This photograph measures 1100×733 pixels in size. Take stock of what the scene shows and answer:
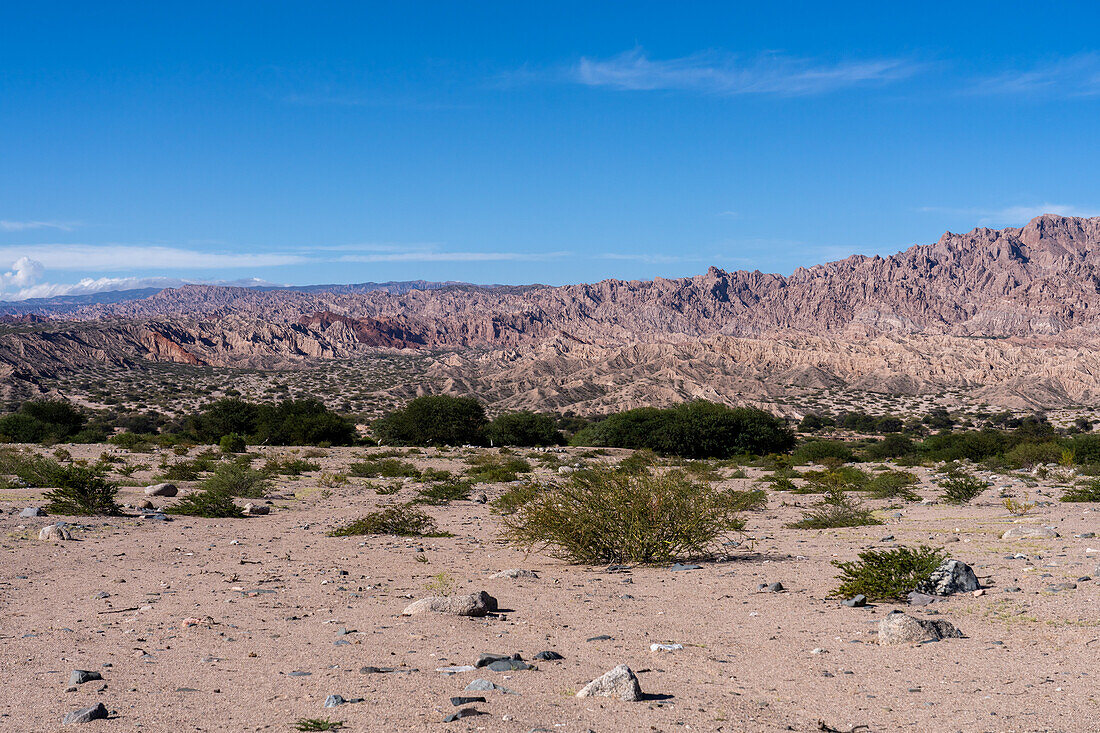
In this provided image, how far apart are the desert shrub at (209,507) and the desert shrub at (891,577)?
14031mm

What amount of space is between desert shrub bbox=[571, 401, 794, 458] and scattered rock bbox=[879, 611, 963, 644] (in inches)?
1331

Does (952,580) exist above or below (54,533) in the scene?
above

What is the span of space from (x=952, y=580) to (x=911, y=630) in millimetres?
2146

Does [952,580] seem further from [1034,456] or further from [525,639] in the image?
[1034,456]

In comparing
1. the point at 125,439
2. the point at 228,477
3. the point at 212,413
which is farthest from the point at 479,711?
the point at 212,413

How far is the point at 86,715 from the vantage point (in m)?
4.97

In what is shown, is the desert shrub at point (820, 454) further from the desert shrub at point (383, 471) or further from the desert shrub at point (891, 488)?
the desert shrub at point (383, 471)

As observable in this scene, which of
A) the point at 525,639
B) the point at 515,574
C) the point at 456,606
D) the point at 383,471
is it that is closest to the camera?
the point at 525,639

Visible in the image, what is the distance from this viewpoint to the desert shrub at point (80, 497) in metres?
16.0

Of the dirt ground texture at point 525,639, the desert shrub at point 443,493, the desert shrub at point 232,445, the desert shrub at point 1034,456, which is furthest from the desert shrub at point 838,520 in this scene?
the desert shrub at point 232,445

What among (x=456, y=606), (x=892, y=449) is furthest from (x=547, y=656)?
(x=892, y=449)

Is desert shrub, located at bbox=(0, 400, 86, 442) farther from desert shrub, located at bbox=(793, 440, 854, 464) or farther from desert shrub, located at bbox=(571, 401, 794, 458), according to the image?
desert shrub, located at bbox=(793, 440, 854, 464)

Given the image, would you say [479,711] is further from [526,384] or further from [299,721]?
[526,384]

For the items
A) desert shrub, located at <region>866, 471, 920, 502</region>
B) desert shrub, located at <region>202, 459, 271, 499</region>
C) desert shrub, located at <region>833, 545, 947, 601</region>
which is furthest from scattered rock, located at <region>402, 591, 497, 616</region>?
desert shrub, located at <region>866, 471, 920, 502</region>
